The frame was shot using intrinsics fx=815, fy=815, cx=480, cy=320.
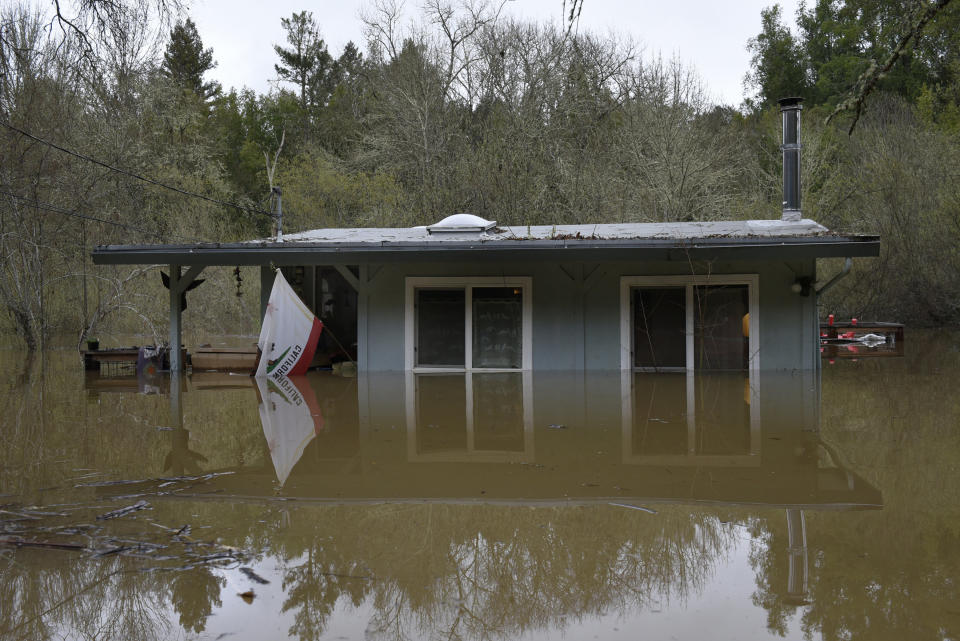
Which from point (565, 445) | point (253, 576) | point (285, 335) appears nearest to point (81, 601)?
point (253, 576)

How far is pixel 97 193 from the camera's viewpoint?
21656 millimetres

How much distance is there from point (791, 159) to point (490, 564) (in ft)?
42.0

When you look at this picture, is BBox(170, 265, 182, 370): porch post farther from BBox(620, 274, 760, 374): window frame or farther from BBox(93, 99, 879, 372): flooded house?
BBox(620, 274, 760, 374): window frame

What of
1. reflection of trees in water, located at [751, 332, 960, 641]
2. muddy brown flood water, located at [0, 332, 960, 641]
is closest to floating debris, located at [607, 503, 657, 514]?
muddy brown flood water, located at [0, 332, 960, 641]

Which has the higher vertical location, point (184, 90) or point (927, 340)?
point (184, 90)

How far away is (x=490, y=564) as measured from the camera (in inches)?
166

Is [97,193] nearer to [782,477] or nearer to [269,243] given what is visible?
[269,243]

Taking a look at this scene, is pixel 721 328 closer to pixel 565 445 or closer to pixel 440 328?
pixel 440 328

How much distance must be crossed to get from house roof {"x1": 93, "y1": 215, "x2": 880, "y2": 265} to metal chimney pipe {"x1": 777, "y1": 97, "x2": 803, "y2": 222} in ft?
2.14

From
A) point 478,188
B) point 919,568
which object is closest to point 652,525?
point 919,568

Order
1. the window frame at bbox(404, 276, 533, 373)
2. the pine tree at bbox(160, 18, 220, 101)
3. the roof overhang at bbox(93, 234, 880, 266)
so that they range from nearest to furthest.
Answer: the roof overhang at bbox(93, 234, 880, 266)
the window frame at bbox(404, 276, 533, 373)
the pine tree at bbox(160, 18, 220, 101)

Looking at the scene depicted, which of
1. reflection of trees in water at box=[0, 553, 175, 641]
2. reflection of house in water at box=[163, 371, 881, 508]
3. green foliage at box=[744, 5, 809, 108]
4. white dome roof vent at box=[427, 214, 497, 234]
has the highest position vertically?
green foliage at box=[744, 5, 809, 108]

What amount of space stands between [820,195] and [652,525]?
2425cm

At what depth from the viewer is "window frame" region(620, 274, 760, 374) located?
530 inches
